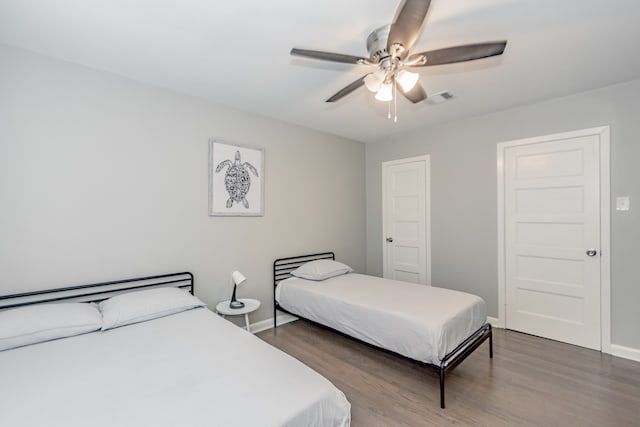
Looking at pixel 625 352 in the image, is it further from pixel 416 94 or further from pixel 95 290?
pixel 95 290

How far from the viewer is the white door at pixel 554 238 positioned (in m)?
2.96

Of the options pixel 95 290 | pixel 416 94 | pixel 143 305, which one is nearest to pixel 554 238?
pixel 416 94

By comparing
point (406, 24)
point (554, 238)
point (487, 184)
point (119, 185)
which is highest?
point (406, 24)

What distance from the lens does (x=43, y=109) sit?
2.20m

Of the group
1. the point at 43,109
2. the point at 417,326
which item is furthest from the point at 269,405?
the point at 43,109

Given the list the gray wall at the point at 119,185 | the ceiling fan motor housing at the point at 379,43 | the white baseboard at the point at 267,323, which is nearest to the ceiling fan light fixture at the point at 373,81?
the ceiling fan motor housing at the point at 379,43

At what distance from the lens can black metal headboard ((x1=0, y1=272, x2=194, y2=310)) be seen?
2.10 meters

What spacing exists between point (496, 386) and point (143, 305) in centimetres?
285

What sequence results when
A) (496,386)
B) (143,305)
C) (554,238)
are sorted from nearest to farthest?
1. (143,305)
2. (496,386)
3. (554,238)

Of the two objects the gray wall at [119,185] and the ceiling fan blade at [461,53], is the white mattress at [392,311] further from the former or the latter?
the ceiling fan blade at [461,53]

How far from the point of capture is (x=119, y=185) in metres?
2.52

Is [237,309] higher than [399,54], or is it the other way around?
[399,54]

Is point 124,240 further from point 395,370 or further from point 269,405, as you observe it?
point 395,370

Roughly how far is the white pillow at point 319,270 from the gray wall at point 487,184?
4.26ft
